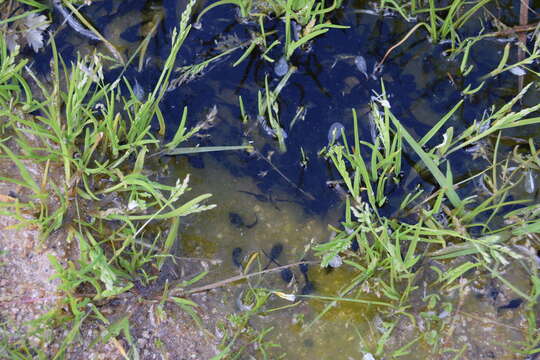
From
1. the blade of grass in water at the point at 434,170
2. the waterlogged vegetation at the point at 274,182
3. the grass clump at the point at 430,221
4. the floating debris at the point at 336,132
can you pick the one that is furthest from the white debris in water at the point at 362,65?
the blade of grass in water at the point at 434,170

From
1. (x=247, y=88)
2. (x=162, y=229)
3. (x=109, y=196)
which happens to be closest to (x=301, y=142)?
(x=247, y=88)

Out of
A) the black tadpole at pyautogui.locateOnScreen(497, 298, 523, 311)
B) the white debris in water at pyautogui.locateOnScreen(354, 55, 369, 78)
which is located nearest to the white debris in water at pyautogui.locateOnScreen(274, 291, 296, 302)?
the black tadpole at pyautogui.locateOnScreen(497, 298, 523, 311)

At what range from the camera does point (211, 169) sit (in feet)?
6.98

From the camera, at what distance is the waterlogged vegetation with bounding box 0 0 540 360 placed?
193cm

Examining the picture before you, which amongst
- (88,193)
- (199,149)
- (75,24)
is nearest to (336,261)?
(199,149)

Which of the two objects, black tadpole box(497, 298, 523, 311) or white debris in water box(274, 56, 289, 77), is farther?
white debris in water box(274, 56, 289, 77)

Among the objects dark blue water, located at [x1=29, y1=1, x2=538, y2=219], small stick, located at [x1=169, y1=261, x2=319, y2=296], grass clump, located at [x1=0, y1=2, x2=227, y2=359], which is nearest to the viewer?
grass clump, located at [x1=0, y1=2, x2=227, y2=359]

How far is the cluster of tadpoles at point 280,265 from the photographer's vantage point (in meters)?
2.07

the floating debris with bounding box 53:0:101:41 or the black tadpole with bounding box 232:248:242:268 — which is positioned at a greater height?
the floating debris with bounding box 53:0:101:41

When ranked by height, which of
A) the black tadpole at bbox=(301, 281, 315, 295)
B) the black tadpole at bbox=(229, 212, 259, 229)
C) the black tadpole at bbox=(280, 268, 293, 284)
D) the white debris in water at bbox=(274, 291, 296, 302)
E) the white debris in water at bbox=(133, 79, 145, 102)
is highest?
the white debris in water at bbox=(133, 79, 145, 102)

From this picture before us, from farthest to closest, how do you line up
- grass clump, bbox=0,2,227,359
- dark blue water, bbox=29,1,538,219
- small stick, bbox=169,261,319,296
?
dark blue water, bbox=29,1,538,219, small stick, bbox=169,261,319,296, grass clump, bbox=0,2,227,359

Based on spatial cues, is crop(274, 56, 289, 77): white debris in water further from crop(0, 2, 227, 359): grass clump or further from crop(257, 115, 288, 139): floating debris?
crop(0, 2, 227, 359): grass clump

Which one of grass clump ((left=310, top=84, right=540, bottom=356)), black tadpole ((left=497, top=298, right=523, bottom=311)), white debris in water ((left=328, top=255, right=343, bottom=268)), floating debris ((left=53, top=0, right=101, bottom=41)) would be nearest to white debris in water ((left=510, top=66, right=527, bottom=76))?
grass clump ((left=310, top=84, right=540, bottom=356))

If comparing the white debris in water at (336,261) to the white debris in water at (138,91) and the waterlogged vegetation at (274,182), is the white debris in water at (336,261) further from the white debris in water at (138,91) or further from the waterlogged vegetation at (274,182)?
the white debris in water at (138,91)
